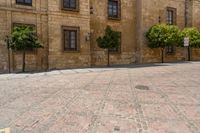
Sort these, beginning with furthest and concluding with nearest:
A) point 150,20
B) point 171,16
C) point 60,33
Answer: point 171,16 < point 150,20 < point 60,33

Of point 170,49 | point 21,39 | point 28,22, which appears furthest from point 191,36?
point 21,39

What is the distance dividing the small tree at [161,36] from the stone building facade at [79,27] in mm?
829

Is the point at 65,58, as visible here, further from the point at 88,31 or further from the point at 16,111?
the point at 16,111

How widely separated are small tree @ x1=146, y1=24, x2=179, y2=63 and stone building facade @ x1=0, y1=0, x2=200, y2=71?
0.83 meters

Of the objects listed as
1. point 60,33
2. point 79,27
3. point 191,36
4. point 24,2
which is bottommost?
point 60,33

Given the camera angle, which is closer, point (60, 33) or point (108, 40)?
point (60, 33)

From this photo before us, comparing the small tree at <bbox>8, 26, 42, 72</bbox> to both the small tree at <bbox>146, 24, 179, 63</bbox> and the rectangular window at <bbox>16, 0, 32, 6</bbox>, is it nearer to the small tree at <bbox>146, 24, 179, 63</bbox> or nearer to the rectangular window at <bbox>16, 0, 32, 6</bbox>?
the rectangular window at <bbox>16, 0, 32, 6</bbox>

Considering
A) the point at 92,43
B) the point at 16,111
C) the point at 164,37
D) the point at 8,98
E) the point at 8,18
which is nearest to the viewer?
the point at 16,111

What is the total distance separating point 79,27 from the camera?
761 inches

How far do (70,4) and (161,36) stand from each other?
912 centimetres

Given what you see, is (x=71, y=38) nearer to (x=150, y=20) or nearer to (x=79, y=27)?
(x=79, y=27)

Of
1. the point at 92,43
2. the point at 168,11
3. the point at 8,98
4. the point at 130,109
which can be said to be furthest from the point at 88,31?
the point at 130,109

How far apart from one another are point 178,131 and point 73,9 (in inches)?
633

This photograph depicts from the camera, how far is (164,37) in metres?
22.7
